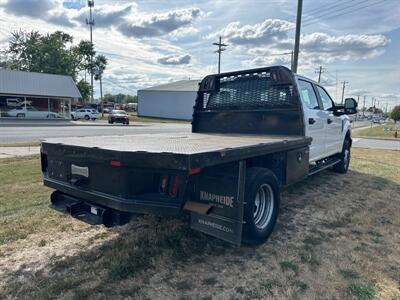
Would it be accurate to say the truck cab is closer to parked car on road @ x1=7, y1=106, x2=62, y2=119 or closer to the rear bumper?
the rear bumper

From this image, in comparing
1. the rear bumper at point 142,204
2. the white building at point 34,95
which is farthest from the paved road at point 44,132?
the white building at point 34,95

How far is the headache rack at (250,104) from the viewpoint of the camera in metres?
5.37

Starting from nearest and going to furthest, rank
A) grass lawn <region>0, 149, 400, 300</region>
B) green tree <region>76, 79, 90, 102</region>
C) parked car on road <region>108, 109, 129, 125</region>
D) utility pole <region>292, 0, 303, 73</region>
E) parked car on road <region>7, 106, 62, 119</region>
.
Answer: grass lawn <region>0, 149, 400, 300</region>
utility pole <region>292, 0, 303, 73</region>
parked car on road <region>7, 106, 62, 119</region>
parked car on road <region>108, 109, 129, 125</region>
green tree <region>76, 79, 90, 102</region>

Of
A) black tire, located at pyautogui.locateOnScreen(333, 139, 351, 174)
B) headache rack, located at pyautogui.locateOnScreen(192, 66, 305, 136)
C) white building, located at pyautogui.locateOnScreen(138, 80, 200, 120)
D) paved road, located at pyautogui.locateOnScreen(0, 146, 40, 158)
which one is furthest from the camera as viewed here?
white building, located at pyautogui.locateOnScreen(138, 80, 200, 120)

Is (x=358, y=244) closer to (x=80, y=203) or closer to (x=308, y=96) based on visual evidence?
(x=308, y=96)

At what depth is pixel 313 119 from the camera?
5.69 m

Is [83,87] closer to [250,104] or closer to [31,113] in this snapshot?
[31,113]

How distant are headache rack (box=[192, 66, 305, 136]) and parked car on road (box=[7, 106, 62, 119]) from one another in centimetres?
3600

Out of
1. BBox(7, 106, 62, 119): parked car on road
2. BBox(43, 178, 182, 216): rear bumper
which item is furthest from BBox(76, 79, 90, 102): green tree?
BBox(43, 178, 182, 216): rear bumper

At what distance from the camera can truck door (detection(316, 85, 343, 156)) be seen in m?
6.64

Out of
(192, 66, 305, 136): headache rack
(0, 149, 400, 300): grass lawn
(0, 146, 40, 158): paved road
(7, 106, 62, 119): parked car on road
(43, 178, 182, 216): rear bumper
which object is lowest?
(0, 146, 40, 158): paved road

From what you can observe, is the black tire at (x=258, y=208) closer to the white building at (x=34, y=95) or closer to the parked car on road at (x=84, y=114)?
the white building at (x=34, y=95)

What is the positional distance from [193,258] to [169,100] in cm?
6336

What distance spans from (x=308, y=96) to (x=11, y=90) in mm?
36886
